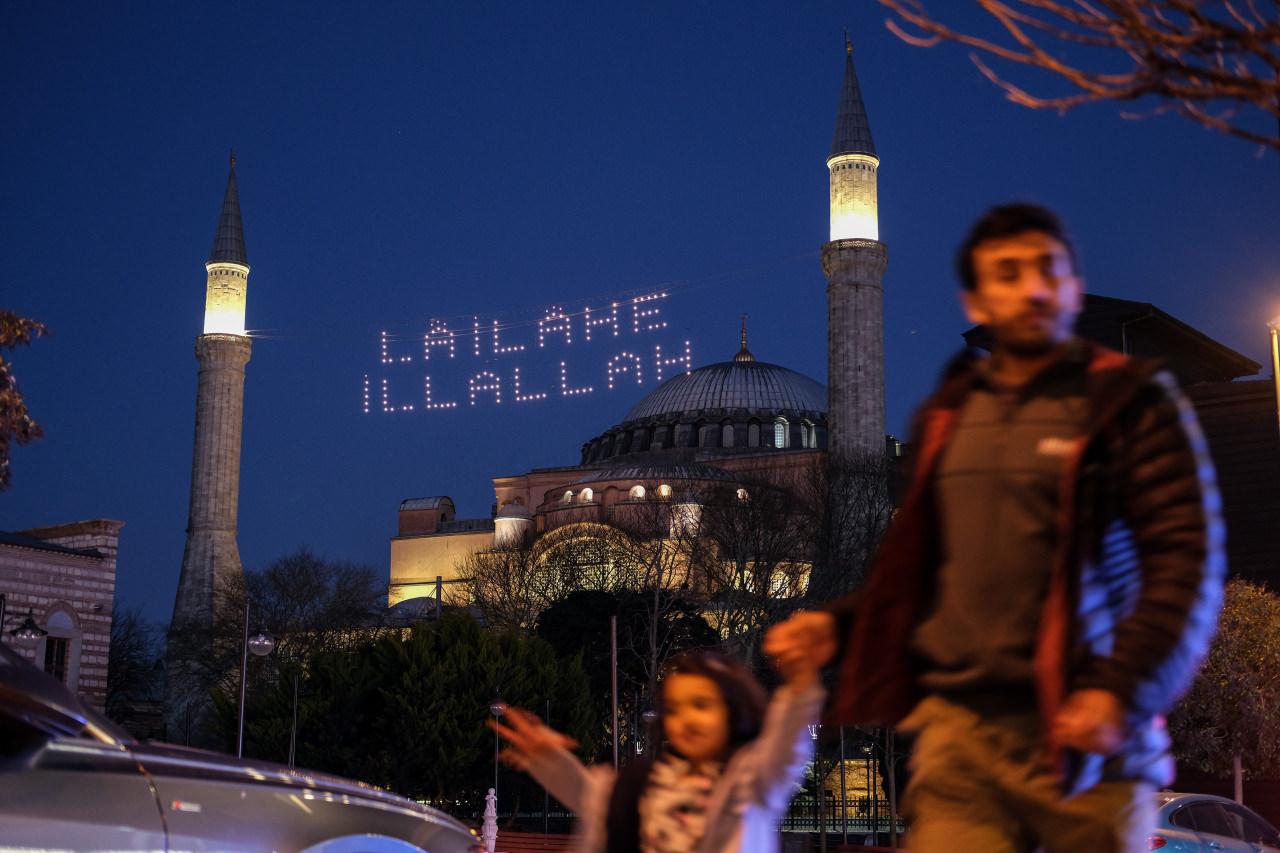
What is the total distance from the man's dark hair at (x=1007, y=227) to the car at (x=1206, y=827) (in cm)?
875

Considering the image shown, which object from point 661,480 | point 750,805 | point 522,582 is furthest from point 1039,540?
point 661,480

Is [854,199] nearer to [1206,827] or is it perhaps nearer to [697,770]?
[1206,827]

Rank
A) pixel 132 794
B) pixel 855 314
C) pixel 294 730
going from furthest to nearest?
pixel 855 314, pixel 294 730, pixel 132 794

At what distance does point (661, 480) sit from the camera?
61.4 metres

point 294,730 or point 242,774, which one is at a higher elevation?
point 242,774

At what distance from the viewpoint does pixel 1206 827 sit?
10.8m

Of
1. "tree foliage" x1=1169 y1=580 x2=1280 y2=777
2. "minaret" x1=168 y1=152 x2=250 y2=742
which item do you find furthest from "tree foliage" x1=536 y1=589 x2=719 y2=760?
"minaret" x1=168 y1=152 x2=250 y2=742

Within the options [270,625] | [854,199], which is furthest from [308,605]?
[854,199]

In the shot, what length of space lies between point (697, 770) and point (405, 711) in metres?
26.5

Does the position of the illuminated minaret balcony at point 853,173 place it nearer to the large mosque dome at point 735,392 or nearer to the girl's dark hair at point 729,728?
the large mosque dome at point 735,392

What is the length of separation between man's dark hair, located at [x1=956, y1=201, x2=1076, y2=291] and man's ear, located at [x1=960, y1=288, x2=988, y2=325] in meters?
0.01

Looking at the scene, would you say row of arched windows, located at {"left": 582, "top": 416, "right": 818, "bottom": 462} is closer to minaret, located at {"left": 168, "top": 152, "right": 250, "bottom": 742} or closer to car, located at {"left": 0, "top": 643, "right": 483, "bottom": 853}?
minaret, located at {"left": 168, "top": 152, "right": 250, "bottom": 742}

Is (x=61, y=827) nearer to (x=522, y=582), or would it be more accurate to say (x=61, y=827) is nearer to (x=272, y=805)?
(x=272, y=805)

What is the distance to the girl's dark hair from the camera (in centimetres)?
350
